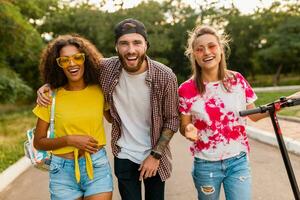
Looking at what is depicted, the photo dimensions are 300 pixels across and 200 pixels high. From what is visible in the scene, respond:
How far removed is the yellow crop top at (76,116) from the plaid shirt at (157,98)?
111 millimetres

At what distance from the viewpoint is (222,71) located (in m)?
3.44

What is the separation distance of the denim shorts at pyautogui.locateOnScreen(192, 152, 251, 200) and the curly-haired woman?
0.65 m

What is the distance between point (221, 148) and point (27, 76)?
33559mm

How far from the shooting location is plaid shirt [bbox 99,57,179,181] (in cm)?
326

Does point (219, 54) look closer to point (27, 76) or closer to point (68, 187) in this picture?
point (68, 187)

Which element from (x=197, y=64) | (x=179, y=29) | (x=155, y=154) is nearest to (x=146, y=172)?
(x=155, y=154)

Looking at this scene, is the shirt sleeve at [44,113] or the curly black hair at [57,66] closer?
the shirt sleeve at [44,113]

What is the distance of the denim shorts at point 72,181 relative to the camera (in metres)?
3.27

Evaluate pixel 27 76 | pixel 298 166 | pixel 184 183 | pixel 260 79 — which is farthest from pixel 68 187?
pixel 260 79

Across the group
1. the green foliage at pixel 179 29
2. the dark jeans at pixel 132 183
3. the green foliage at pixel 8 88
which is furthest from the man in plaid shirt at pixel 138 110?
the green foliage at pixel 179 29

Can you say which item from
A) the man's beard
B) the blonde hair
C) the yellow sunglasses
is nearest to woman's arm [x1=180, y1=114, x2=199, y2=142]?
the blonde hair

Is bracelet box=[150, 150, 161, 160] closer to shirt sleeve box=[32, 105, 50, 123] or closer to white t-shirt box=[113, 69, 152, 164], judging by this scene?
white t-shirt box=[113, 69, 152, 164]

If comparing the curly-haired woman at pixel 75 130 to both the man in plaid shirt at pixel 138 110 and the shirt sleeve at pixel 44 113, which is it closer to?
the shirt sleeve at pixel 44 113

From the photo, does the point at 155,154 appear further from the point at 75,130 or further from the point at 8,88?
the point at 8,88
